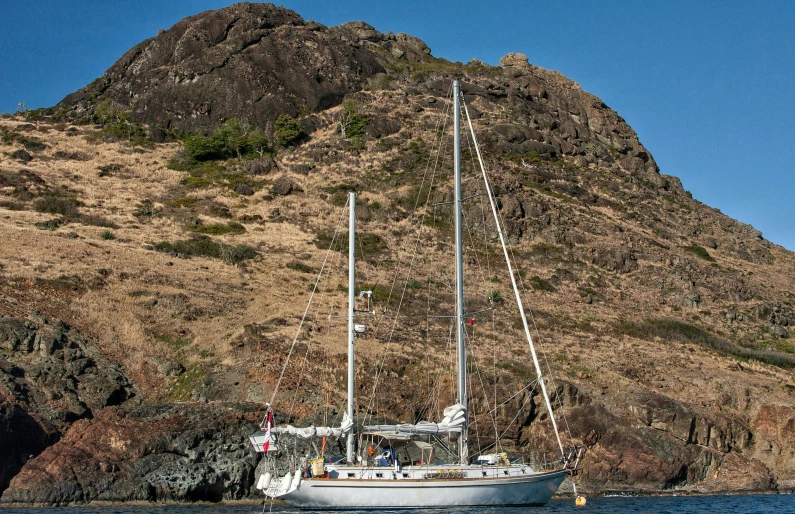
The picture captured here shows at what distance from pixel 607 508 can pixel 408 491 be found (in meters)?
8.18

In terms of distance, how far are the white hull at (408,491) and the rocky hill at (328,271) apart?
6.72m

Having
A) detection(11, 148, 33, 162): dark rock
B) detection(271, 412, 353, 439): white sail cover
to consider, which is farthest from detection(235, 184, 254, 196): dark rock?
detection(271, 412, 353, 439): white sail cover

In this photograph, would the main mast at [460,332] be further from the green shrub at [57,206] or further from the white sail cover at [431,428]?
the green shrub at [57,206]

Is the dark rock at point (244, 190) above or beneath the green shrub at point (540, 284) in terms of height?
above

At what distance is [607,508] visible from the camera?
32688 mm

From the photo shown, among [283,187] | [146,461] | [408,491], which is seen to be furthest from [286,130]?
[408,491]

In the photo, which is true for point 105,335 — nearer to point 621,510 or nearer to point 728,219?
point 621,510

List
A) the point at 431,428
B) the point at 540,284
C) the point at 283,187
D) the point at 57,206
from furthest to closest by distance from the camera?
the point at 283,187, the point at 57,206, the point at 540,284, the point at 431,428

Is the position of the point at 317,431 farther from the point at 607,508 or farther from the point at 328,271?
the point at 328,271

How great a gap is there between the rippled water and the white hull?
56cm

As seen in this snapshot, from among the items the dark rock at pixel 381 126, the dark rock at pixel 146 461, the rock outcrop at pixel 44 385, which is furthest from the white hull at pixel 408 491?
the dark rock at pixel 381 126

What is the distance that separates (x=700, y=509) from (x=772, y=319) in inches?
1676

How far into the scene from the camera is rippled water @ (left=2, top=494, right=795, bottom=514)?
30.0 metres

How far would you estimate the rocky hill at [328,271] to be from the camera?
131 feet
